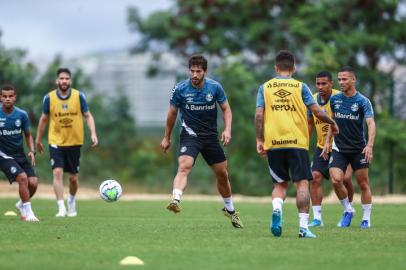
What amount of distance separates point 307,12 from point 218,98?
21.8 metres

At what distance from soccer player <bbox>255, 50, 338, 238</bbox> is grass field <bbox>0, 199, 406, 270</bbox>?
1.49ft

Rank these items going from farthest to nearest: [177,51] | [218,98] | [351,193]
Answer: [177,51] → [351,193] → [218,98]

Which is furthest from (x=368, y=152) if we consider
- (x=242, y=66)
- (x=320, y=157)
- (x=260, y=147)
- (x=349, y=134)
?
(x=242, y=66)

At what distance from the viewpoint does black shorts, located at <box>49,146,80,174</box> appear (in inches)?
671

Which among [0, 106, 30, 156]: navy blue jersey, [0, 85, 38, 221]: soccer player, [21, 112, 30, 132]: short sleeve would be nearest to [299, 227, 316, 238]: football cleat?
[0, 85, 38, 221]: soccer player

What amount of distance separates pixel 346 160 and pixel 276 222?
315 cm

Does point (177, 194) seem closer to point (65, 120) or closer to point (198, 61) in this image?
point (198, 61)

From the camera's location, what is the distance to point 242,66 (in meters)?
31.3

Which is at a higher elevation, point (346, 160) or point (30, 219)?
point (346, 160)

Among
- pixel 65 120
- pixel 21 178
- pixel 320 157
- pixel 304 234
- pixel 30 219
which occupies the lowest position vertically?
pixel 30 219

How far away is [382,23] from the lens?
35281 mm

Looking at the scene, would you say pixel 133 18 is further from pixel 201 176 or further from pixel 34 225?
pixel 34 225

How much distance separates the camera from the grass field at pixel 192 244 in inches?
361

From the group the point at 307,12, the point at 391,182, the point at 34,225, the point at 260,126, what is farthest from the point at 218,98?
the point at 307,12
